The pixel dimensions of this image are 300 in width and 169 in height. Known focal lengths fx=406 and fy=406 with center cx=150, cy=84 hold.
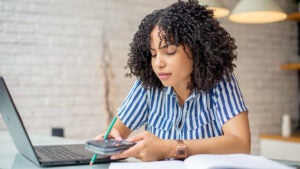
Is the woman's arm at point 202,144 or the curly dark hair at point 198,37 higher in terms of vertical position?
the curly dark hair at point 198,37

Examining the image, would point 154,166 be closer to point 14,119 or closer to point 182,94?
point 14,119

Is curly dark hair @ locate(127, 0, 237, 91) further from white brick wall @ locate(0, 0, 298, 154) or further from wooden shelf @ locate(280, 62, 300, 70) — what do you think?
wooden shelf @ locate(280, 62, 300, 70)

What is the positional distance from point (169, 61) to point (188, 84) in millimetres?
163

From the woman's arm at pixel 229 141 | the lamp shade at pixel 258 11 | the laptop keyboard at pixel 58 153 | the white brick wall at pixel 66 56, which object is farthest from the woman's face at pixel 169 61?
the white brick wall at pixel 66 56

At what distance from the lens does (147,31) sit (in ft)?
4.34

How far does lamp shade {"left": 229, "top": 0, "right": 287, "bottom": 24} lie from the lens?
229cm

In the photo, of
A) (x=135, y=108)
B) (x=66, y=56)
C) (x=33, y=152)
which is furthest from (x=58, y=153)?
(x=66, y=56)

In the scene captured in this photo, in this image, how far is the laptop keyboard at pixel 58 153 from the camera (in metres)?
1.12

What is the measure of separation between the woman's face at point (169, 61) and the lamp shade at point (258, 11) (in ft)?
3.81

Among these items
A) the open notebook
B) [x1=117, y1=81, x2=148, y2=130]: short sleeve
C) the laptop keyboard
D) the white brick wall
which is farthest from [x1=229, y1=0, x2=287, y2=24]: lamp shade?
Answer: the open notebook

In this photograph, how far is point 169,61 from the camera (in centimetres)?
123

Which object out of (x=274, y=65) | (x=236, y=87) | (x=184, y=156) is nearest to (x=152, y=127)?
(x=236, y=87)

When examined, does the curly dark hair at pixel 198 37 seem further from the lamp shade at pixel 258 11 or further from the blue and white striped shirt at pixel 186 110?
the lamp shade at pixel 258 11

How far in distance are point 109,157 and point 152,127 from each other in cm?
40
